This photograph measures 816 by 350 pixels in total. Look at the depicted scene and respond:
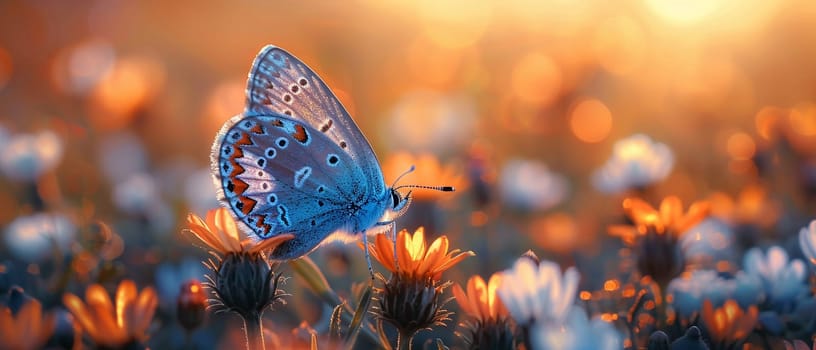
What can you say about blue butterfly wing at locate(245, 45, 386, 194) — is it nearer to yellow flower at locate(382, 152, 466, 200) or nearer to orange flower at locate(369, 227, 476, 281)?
orange flower at locate(369, 227, 476, 281)

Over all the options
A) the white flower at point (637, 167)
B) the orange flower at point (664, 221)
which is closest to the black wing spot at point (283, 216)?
the orange flower at point (664, 221)

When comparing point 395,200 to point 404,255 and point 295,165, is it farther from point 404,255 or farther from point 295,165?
point 404,255

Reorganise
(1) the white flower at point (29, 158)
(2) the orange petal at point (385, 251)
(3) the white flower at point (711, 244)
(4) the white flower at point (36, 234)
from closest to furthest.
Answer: (2) the orange petal at point (385, 251) → (3) the white flower at point (711, 244) → (4) the white flower at point (36, 234) → (1) the white flower at point (29, 158)

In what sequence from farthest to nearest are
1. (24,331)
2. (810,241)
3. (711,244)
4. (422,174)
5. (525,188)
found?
(525,188) → (422,174) → (711,244) → (810,241) → (24,331)

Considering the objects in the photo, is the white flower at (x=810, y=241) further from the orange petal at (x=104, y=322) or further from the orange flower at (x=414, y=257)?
the orange petal at (x=104, y=322)

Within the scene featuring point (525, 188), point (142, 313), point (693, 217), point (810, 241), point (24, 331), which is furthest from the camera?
point (525, 188)

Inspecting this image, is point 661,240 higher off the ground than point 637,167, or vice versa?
point 637,167

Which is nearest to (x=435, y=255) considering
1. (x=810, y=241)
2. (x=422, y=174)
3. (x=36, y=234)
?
(x=810, y=241)
